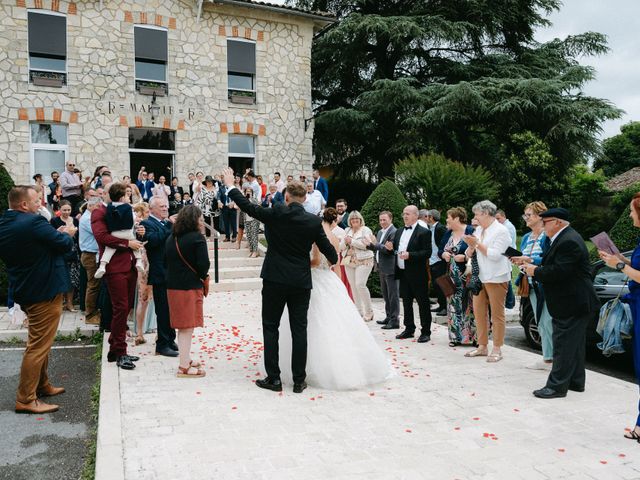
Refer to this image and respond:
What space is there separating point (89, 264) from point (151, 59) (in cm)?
1200

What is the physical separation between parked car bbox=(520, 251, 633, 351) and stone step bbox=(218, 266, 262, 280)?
7.79 metres

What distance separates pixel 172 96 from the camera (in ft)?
65.2

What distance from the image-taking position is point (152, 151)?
19.8 m

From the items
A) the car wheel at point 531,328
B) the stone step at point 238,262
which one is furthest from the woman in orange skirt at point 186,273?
the stone step at point 238,262

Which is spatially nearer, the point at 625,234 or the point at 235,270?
the point at 625,234

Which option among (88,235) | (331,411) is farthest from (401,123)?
(331,411)

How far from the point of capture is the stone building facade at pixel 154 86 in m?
17.9

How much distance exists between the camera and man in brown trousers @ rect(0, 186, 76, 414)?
562cm

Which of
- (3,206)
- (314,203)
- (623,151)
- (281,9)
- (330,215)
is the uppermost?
(281,9)

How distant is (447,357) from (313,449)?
143 inches

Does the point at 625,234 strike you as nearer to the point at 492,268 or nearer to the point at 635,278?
the point at 492,268

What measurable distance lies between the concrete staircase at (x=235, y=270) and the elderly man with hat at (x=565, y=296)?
29.4 ft

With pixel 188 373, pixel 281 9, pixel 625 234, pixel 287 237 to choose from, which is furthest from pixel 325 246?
pixel 281 9

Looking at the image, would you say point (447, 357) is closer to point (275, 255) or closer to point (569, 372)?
point (569, 372)
